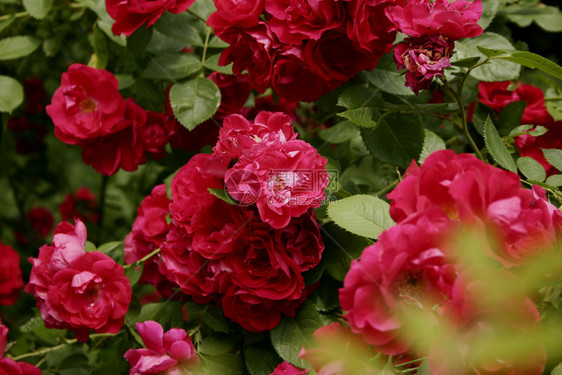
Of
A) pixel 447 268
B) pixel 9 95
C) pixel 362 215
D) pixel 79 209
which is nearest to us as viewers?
pixel 447 268

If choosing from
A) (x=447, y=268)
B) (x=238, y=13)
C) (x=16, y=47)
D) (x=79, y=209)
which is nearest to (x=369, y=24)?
(x=238, y=13)

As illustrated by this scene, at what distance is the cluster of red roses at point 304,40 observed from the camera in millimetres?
728

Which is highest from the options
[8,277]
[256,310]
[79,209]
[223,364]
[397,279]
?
[397,279]

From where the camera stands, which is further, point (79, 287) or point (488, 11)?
point (488, 11)

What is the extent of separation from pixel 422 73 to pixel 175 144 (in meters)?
0.50

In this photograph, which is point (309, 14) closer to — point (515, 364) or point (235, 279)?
point (235, 279)

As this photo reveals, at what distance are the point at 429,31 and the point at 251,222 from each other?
32cm

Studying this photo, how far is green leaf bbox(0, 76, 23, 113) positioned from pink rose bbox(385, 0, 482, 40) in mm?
739

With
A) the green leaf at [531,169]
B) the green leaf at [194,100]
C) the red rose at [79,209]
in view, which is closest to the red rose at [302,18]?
the green leaf at [194,100]

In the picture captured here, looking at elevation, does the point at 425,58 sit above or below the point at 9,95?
above

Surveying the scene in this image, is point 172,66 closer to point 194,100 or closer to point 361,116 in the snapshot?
point 194,100

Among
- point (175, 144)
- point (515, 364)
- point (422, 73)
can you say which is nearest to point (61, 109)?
point (175, 144)

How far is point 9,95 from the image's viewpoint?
1.08 metres

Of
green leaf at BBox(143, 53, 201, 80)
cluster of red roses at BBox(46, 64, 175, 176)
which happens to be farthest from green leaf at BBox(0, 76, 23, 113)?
green leaf at BBox(143, 53, 201, 80)
